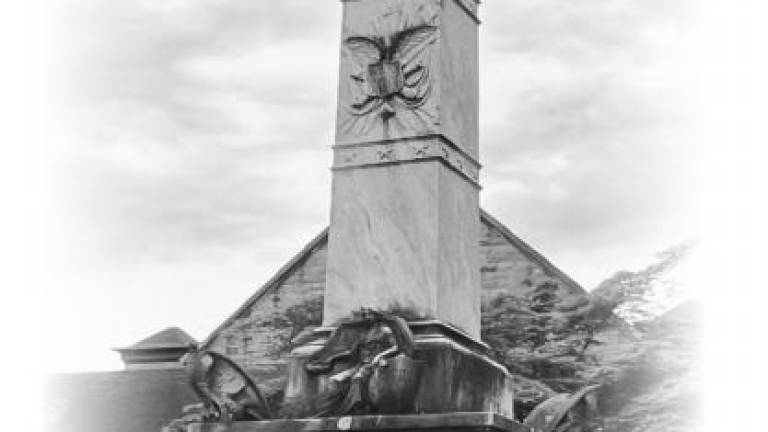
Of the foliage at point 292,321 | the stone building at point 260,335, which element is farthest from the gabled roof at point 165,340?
the foliage at point 292,321

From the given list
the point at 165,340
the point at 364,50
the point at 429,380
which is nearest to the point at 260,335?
the point at 165,340

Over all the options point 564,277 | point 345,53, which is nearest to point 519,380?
point 564,277

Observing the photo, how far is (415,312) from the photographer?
781 centimetres

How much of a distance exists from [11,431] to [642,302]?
10.5 metres

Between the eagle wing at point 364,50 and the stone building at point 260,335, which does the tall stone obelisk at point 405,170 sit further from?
the stone building at point 260,335

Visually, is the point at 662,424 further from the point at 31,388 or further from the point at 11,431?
the point at 31,388

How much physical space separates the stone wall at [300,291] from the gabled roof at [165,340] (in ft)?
8.94

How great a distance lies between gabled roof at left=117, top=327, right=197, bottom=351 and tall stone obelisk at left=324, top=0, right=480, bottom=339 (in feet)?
73.2

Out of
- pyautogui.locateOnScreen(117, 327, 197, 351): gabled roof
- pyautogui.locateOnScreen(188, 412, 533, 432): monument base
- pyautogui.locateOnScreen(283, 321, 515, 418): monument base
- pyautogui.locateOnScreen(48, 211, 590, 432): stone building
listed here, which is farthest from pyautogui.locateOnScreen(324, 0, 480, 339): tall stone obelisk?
pyautogui.locateOnScreen(117, 327, 197, 351): gabled roof

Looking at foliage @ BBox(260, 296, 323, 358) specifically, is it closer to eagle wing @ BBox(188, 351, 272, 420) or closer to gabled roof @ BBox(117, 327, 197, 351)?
gabled roof @ BBox(117, 327, 197, 351)

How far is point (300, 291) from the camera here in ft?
90.2

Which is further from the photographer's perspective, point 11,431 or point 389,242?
point 11,431

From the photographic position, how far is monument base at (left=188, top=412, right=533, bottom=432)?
696 cm

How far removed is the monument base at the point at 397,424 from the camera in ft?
22.9
